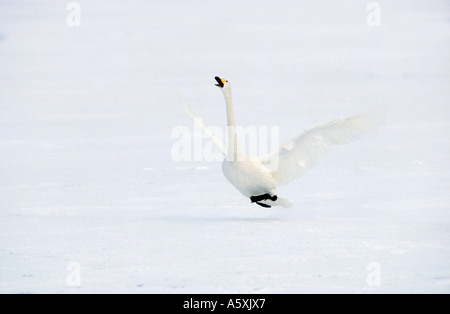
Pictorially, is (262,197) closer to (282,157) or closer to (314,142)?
(282,157)

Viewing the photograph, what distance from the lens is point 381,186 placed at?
9250 millimetres

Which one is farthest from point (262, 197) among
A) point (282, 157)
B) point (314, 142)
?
point (314, 142)

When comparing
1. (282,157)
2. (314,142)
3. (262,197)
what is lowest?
(262,197)

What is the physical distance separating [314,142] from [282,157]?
376 mm

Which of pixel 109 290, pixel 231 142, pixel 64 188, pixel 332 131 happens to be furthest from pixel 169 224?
pixel 64 188

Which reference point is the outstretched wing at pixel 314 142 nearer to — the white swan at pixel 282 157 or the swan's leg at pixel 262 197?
the white swan at pixel 282 157

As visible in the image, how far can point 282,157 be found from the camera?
23.2ft

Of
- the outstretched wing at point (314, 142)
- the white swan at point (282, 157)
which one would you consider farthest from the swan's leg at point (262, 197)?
the outstretched wing at point (314, 142)

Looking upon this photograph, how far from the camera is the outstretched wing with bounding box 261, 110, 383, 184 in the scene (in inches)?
268

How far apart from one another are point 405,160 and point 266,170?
20.5ft

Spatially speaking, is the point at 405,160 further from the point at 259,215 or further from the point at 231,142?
the point at 231,142

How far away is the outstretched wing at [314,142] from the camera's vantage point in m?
6.80

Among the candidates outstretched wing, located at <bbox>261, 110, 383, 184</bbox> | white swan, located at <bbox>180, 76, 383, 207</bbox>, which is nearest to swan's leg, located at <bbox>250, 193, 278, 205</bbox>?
white swan, located at <bbox>180, 76, 383, 207</bbox>

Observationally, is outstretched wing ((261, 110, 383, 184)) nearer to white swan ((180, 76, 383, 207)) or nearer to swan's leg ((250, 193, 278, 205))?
white swan ((180, 76, 383, 207))
